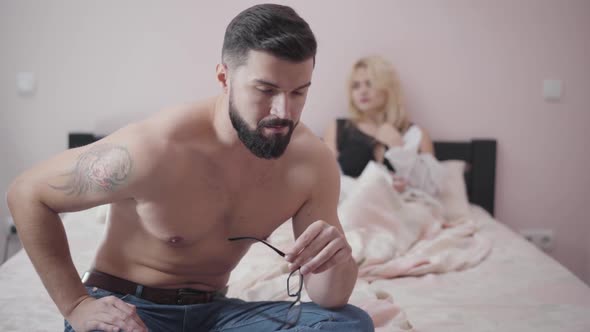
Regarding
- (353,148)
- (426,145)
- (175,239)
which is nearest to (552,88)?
(426,145)

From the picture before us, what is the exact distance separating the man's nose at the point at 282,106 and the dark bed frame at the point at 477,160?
170 centimetres

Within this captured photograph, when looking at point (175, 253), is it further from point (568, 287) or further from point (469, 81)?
point (469, 81)

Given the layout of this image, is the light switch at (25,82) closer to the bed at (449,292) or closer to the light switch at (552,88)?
the bed at (449,292)

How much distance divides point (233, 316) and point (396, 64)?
5.59 ft

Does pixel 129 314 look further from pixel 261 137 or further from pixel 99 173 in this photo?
pixel 261 137

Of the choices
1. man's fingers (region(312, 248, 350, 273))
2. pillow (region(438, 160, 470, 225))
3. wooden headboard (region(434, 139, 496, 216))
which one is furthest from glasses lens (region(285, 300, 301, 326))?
wooden headboard (region(434, 139, 496, 216))

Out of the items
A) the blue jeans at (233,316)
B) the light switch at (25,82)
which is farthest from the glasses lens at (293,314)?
the light switch at (25,82)

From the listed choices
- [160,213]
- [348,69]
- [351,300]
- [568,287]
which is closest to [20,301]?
[160,213]

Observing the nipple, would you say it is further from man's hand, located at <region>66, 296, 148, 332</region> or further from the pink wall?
the pink wall

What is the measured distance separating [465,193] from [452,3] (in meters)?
0.83

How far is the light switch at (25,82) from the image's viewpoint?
2436 millimetres

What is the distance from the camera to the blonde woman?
2.38m

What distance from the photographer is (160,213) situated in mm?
1081

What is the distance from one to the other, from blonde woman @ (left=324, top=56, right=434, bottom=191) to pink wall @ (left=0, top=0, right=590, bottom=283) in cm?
12
